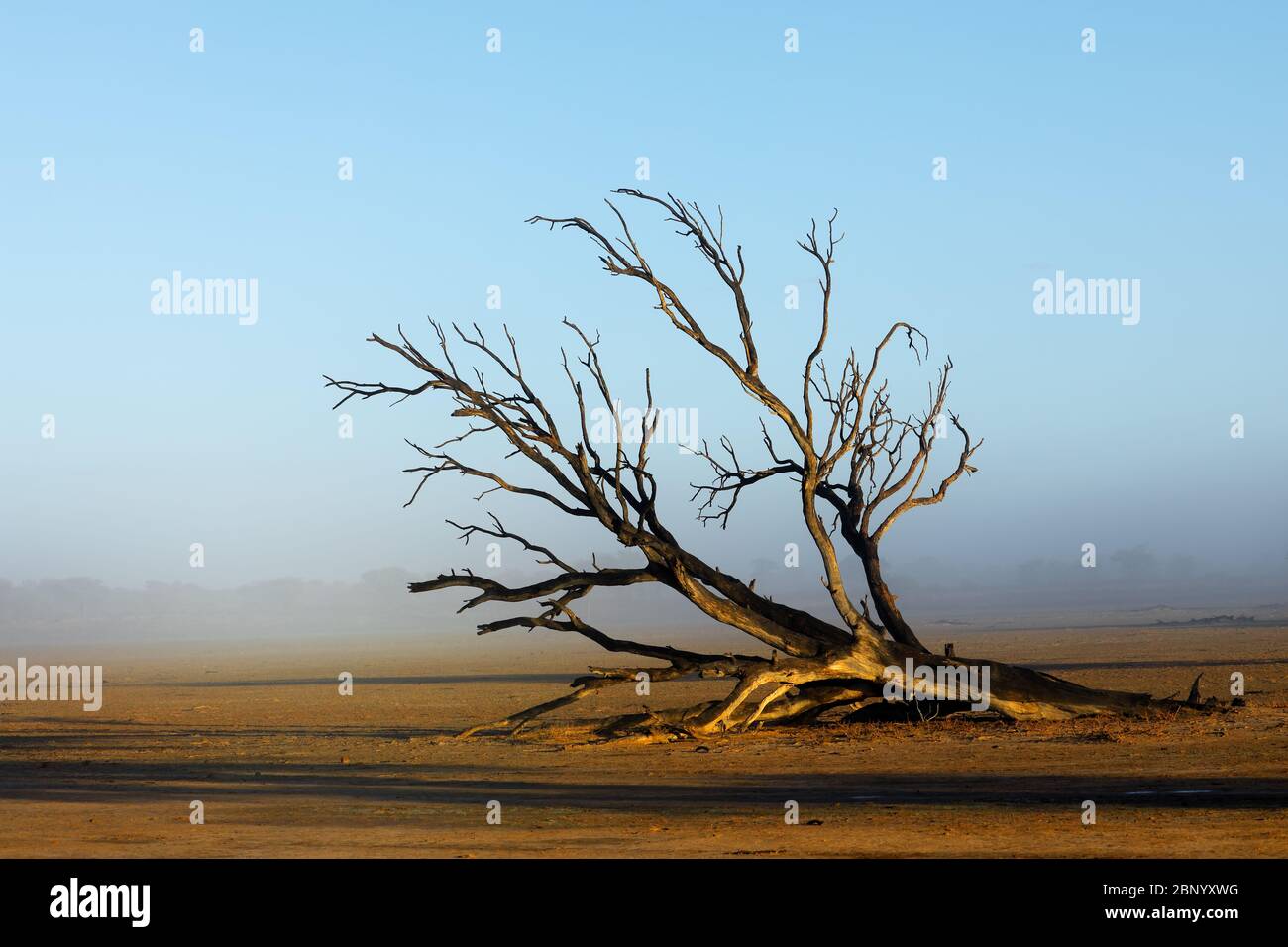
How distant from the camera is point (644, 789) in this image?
561 inches

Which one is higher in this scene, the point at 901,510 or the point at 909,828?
the point at 901,510

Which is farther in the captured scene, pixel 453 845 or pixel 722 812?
pixel 722 812

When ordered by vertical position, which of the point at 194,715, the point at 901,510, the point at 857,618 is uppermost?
the point at 901,510

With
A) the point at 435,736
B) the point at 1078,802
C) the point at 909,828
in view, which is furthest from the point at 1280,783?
the point at 435,736

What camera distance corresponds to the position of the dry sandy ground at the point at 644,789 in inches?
416

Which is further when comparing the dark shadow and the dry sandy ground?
the dark shadow

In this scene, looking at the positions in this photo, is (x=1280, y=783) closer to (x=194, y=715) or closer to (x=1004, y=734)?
(x=1004, y=734)

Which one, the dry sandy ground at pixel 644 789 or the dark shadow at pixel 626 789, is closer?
the dry sandy ground at pixel 644 789

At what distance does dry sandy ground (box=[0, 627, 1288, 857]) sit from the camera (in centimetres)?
1056
